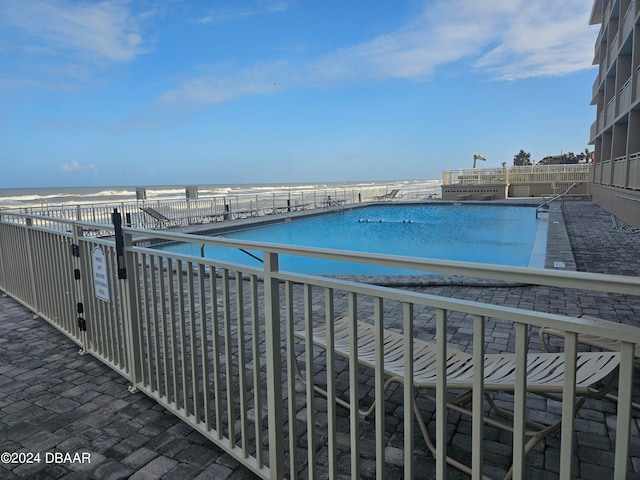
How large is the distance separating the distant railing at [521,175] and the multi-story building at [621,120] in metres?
5.68

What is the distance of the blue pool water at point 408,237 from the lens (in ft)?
29.9

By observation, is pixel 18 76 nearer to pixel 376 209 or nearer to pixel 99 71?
pixel 99 71

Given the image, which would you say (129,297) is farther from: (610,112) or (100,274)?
(610,112)

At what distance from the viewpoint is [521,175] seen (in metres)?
28.2

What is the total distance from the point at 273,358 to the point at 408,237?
38.5 feet

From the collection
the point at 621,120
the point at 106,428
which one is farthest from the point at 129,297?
the point at 621,120

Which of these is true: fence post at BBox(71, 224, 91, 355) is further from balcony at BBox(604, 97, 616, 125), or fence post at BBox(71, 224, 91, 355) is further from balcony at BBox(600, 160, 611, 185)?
balcony at BBox(604, 97, 616, 125)

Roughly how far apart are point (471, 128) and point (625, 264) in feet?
128

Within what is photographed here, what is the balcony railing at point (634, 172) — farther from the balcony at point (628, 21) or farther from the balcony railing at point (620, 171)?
the balcony at point (628, 21)

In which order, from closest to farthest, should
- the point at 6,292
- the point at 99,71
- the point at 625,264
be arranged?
1. the point at 6,292
2. the point at 625,264
3. the point at 99,71

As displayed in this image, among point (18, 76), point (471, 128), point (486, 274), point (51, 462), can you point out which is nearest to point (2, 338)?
point (51, 462)

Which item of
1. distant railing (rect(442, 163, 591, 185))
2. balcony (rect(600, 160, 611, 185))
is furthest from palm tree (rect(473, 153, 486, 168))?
balcony (rect(600, 160, 611, 185))

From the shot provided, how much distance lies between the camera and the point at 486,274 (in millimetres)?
1117

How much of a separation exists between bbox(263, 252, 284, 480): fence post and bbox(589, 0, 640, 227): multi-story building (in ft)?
36.9
